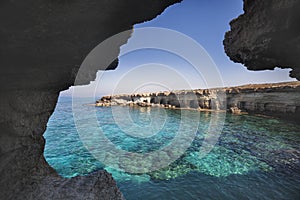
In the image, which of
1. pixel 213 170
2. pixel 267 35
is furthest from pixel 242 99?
pixel 267 35

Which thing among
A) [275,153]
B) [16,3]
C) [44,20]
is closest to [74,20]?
[44,20]

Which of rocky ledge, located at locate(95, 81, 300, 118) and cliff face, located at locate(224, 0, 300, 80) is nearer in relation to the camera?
cliff face, located at locate(224, 0, 300, 80)

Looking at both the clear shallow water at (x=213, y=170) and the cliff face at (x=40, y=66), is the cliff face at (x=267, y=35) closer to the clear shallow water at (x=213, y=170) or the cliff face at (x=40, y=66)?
the cliff face at (x=40, y=66)

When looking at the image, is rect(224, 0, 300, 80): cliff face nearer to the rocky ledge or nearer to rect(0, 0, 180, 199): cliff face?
rect(0, 0, 180, 199): cliff face

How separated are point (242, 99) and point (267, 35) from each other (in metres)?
36.3

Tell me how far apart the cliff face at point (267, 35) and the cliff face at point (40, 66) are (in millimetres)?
4216

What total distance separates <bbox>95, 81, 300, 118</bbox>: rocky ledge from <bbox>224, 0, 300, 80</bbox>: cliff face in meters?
26.1

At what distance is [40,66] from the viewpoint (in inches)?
175

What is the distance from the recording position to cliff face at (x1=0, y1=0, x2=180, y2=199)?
3.04 meters

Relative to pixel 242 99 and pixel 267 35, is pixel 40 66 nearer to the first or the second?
pixel 267 35

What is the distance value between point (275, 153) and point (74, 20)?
629 inches

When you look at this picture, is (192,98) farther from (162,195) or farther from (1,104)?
(1,104)

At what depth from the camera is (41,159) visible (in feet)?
20.6

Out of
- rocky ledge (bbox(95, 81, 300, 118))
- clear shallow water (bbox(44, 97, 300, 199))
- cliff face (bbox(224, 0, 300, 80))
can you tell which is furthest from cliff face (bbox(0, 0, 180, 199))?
rocky ledge (bbox(95, 81, 300, 118))
